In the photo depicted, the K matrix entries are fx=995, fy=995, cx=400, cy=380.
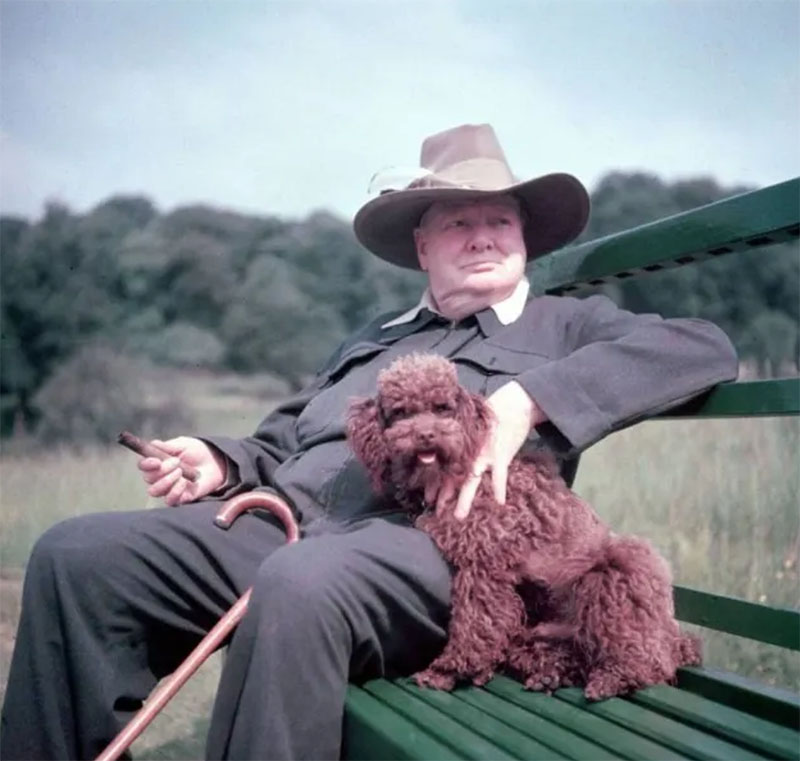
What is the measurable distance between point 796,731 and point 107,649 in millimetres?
1473

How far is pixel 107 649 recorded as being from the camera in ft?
7.50

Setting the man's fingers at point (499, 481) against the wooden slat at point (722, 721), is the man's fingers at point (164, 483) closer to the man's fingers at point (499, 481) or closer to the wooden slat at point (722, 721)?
the man's fingers at point (499, 481)

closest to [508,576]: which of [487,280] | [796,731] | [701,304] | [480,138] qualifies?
[796,731]

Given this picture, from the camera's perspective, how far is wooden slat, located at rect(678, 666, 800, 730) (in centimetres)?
170

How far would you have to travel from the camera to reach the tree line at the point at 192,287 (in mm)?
8367

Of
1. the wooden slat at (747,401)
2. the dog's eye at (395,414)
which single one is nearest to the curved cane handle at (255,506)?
the dog's eye at (395,414)

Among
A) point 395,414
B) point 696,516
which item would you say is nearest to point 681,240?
point 395,414

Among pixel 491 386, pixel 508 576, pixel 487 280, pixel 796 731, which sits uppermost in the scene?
pixel 487 280

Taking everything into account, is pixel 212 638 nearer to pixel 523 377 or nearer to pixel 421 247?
pixel 523 377

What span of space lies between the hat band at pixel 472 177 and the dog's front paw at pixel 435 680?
1.23 metres

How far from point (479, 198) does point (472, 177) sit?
60 mm

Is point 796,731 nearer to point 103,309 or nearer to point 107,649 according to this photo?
point 107,649

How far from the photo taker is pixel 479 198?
2.64m

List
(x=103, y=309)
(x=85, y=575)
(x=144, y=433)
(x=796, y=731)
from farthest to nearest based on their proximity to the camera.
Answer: (x=103, y=309)
(x=144, y=433)
(x=85, y=575)
(x=796, y=731)
